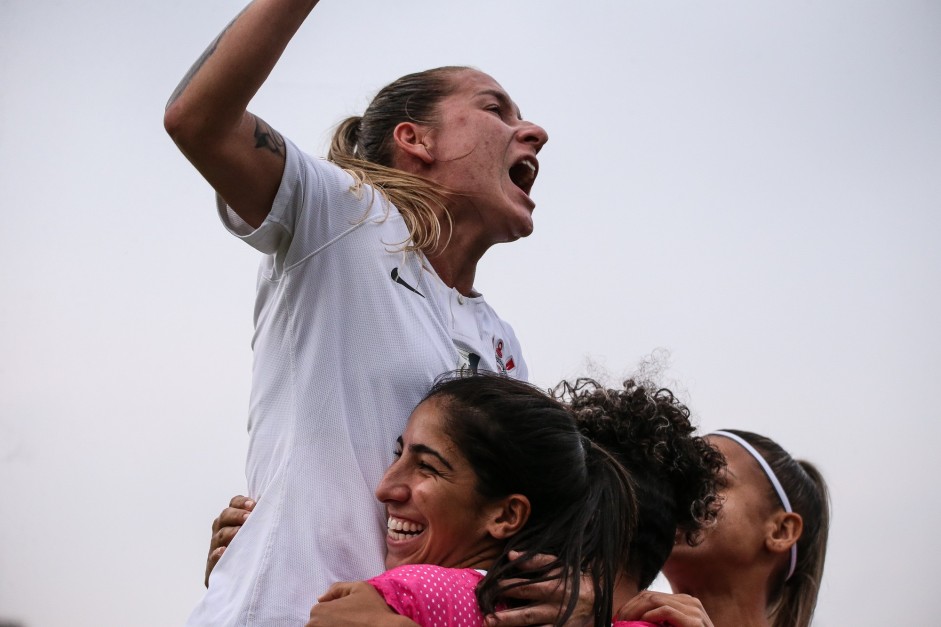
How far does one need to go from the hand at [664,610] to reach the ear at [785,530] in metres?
1.09

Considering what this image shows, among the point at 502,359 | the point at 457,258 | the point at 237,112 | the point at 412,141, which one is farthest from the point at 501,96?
the point at 237,112

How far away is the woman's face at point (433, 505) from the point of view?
6.37ft

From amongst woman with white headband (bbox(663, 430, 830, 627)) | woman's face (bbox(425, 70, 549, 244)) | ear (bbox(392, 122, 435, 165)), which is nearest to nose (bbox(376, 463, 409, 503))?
woman's face (bbox(425, 70, 549, 244))

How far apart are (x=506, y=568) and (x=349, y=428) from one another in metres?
0.44

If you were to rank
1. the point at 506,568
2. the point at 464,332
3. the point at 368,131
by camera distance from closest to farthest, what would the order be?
the point at 506,568 → the point at 464,332 → the point at 368,131

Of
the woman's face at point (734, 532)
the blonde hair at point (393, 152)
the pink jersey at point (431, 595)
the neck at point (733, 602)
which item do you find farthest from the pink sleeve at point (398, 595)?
the neck at point (733, 602)

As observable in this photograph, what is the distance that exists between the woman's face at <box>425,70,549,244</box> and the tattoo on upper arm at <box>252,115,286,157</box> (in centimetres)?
59

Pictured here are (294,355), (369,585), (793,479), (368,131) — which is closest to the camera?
(369,585)

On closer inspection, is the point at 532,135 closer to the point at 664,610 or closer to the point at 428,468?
the point at 428,468

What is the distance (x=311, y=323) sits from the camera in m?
2.11

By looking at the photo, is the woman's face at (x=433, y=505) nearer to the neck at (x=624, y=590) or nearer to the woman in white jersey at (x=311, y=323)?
the woman in white jersey at (x=311, y=323)

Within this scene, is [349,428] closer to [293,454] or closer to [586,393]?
[293,454]

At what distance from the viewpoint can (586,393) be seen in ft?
8.11

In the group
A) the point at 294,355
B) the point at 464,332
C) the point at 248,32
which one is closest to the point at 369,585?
the point at 294,355
